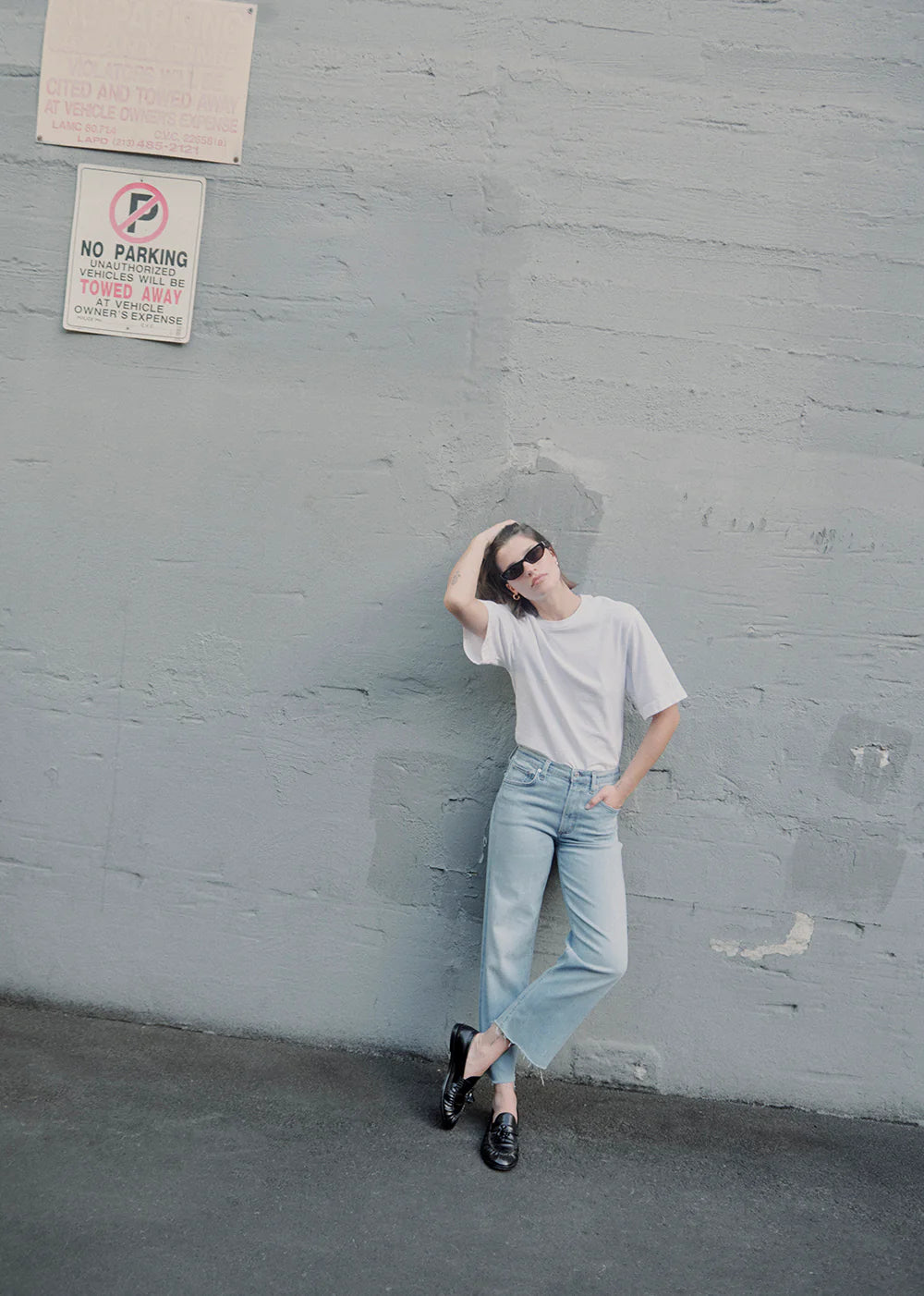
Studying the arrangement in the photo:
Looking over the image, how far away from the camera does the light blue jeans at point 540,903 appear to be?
11.4ft

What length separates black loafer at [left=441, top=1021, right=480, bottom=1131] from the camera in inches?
138

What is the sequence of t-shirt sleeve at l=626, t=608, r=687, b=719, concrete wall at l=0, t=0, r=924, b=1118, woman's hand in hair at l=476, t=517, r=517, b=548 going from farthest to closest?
concrete wall at l=0, t=0, r=924, b=1118, woman's hand in hair at l=476, t=517, r=517, b=548, t-shirt sleeve at l=626, t=608, r=687, b=719

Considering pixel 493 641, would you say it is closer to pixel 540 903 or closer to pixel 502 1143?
pixel 540 903

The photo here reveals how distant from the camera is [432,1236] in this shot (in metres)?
→ 2.97

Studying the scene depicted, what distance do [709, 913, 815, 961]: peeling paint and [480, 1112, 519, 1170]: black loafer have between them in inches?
38.9

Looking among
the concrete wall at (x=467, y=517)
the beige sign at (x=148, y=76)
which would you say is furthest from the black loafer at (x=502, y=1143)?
the beige sign at (x=148, y=76)

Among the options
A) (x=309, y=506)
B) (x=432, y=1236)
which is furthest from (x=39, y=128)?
(x=432, y=1236)

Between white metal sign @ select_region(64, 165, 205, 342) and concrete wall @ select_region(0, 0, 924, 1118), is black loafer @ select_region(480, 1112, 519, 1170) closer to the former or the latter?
concrete wall @ select_region(0, 0, 924, 1118)

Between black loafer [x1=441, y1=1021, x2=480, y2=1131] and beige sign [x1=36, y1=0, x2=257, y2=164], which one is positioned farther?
beige sign [x1=36, y1=0, x2=257, y2=164]

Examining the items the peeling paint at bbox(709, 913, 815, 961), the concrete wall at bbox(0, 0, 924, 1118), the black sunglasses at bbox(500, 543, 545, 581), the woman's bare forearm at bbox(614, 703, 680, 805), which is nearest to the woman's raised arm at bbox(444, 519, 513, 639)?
the black sunglasses at bbox(500, 543, 545, 581)

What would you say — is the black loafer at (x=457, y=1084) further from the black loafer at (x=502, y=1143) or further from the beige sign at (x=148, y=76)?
the beige sign at (x=148, y=76)

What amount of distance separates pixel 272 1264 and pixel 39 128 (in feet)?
12.2

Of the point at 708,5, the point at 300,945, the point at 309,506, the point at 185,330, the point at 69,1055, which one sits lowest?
the point at 69,1055

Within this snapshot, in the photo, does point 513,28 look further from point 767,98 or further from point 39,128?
point 39,128
